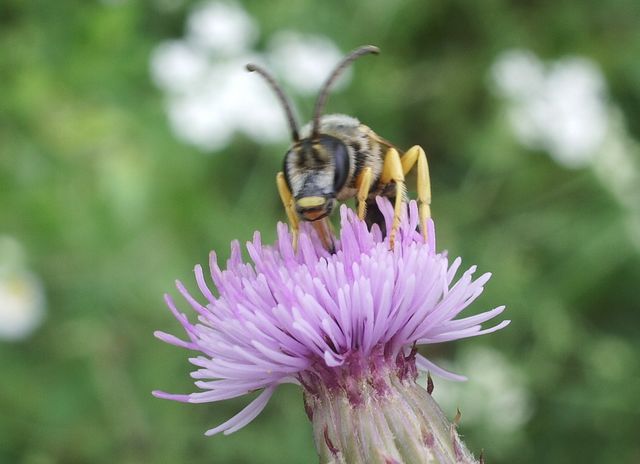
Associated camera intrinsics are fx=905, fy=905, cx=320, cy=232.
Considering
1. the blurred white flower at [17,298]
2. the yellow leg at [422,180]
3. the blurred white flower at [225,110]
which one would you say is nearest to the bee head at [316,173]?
the yellow leg at [422,180]

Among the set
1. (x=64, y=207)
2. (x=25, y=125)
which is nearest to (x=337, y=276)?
(x=64, y=207)

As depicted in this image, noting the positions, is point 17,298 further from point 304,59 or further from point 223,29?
point 304,59

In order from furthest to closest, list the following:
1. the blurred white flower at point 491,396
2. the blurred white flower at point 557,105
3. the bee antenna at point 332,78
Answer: the blurred white flower at point 557,105
the blurred white flower at point 491,396
the bee antenna at point 332,78

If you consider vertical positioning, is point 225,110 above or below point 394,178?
below

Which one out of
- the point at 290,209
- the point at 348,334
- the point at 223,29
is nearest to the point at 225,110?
the point at 223,29

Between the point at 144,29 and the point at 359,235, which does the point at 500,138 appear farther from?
the point at 359,235

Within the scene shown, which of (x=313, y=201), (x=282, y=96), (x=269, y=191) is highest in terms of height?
(x=282, y=96)

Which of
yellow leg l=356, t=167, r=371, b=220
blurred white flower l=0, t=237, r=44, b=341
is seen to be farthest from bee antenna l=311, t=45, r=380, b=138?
blurred white flower l=0, t=237, r=44, b=341

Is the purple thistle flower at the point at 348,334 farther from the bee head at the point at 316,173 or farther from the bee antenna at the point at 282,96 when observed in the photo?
the bee antenna at the point at 282,96
